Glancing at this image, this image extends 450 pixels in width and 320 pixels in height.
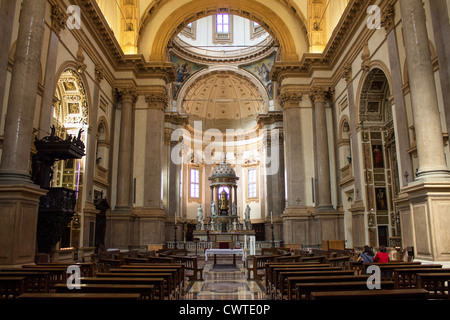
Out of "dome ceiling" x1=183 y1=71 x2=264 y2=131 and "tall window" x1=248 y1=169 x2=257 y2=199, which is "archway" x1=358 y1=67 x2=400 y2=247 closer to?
"dome ceiling" x1=183 y1=71 x2=264 y2=131

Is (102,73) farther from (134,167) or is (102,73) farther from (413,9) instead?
(413,9)

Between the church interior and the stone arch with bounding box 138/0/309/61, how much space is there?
0.08m

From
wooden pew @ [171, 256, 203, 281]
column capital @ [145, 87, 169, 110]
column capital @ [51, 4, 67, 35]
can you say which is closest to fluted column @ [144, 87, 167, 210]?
column capital @ [145, 87, 169, 110]

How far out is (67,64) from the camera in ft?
45.1

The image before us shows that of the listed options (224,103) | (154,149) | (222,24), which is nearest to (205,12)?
(154,149)

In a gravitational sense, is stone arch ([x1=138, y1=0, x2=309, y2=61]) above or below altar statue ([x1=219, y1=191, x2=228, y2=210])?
above

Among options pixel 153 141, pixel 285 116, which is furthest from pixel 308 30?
pixel 153 141

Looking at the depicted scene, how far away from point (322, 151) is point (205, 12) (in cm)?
1079

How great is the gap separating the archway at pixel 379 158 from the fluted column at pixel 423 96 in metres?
4.80

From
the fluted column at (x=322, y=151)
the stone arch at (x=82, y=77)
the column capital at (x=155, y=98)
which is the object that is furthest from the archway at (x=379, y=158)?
the stone arch at (x=82, y=77)

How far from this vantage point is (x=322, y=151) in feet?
62.2

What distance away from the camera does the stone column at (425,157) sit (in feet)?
26.4

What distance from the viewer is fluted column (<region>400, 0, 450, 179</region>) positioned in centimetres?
872

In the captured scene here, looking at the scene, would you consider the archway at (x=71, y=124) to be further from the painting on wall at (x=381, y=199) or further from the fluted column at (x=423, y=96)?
the painting on wall at (x=381, y=199)
